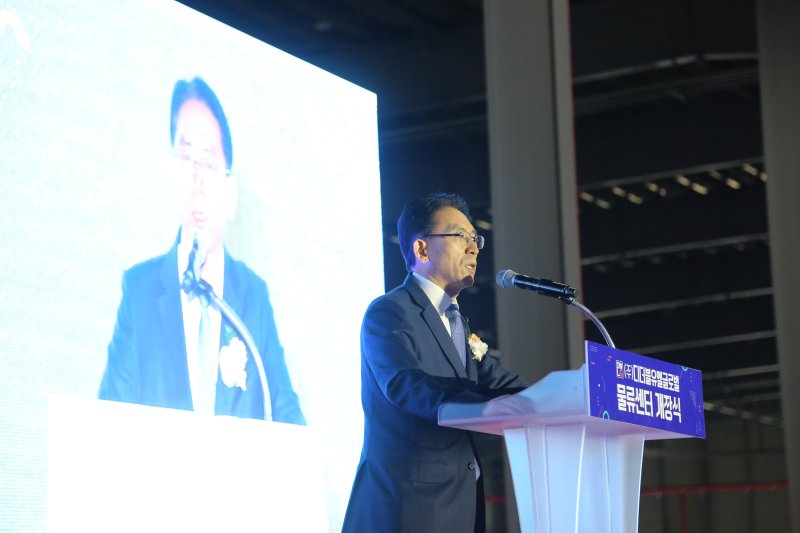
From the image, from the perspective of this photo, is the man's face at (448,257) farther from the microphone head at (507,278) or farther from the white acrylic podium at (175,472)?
the white acrylic podium at (175,472)

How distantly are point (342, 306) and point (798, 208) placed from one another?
3.55 m

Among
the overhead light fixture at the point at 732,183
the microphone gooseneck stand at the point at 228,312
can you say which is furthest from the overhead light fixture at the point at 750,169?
the microphone gooseneck stand at the point at 228,312

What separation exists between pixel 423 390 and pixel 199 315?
119 cm

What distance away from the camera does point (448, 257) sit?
295cm

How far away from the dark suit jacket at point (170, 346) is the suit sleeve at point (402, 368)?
0.75 meters

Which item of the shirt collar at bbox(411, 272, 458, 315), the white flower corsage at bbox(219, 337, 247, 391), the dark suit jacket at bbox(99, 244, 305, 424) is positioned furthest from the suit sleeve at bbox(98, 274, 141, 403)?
the shirt collar at bbox(411, 272, 458, 315)

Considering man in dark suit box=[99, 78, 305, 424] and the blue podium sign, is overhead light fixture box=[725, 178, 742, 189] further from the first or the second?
the blue podium sign

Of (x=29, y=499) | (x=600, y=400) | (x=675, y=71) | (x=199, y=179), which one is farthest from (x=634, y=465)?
(x=675, y=71)

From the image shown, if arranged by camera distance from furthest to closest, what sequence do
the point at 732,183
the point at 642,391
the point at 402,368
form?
the point at 732,183 < the point at 402,368 < the point at 642,391

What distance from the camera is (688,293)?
1625 centimetres

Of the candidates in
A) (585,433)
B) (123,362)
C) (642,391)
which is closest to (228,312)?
(123,362)

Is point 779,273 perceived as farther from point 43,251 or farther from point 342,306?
point 43,251

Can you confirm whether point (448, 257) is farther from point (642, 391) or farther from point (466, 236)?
point (642, 391)

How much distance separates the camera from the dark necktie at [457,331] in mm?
2969
